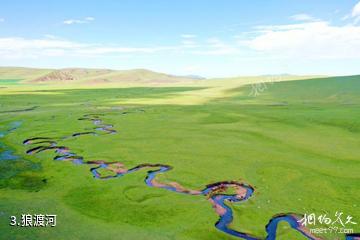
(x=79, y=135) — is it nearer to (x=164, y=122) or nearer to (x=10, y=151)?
(x=10, y=151)

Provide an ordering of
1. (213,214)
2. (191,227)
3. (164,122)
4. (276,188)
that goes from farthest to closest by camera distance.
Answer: (164,122) < (276,188) < (213,214) < (191,227)

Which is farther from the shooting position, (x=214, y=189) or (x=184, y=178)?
(x=184, y=178)

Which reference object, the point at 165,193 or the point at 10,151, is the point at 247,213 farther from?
the point at 10,151

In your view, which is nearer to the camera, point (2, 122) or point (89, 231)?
point (89, 231)

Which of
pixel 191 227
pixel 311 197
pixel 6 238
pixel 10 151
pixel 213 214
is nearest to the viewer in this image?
pixel 6 238

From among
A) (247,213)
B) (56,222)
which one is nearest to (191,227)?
(247,213)

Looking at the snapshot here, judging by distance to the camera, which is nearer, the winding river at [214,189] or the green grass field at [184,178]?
the winding river at [214,189]

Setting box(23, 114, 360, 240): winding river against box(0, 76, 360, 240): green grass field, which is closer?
box(23, 114, 360, 240): winding river
